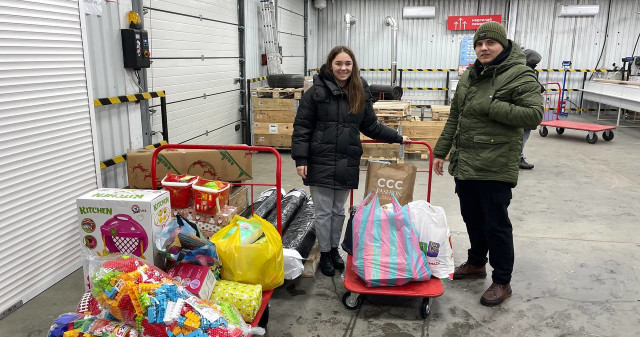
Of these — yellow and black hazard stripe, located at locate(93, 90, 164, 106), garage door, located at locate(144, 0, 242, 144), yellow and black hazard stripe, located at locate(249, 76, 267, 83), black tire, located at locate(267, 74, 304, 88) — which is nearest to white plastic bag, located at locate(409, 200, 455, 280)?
yellow and black hazard stripe, located at locate(93, 90, 164, 106)

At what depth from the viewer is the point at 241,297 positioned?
7.62 ft

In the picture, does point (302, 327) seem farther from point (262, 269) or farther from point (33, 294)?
point (33, 294)

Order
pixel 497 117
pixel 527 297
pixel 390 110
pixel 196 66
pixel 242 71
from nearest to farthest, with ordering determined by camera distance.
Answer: pixel 497 117 → pixel 527 297 → pixel 196 66 → pixel 390 110 → pixel 242 71

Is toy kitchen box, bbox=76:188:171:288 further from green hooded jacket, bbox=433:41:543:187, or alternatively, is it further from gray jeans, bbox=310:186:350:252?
green hooded jacket, bbox=433:41:543:187

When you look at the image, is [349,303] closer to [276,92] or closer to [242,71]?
[276,92]

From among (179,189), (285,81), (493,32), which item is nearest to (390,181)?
(493,32)

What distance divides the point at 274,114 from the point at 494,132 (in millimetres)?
5322

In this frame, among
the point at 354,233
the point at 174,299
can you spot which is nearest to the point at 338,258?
the point at 354,233

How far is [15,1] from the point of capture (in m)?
2.81

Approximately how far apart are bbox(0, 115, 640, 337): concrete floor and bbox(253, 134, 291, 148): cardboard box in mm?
3470

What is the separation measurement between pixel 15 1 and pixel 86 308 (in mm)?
1986

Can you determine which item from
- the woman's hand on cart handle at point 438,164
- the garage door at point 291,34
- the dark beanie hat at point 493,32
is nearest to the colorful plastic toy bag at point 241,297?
the woman's hand on cart handle at point 438,164

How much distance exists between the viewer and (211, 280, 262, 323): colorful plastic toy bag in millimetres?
2307

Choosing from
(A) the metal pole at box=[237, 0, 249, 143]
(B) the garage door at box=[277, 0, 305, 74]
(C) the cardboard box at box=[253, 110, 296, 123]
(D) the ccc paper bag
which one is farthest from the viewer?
(B) the garage door at box=[277, 0, 305, 74]
